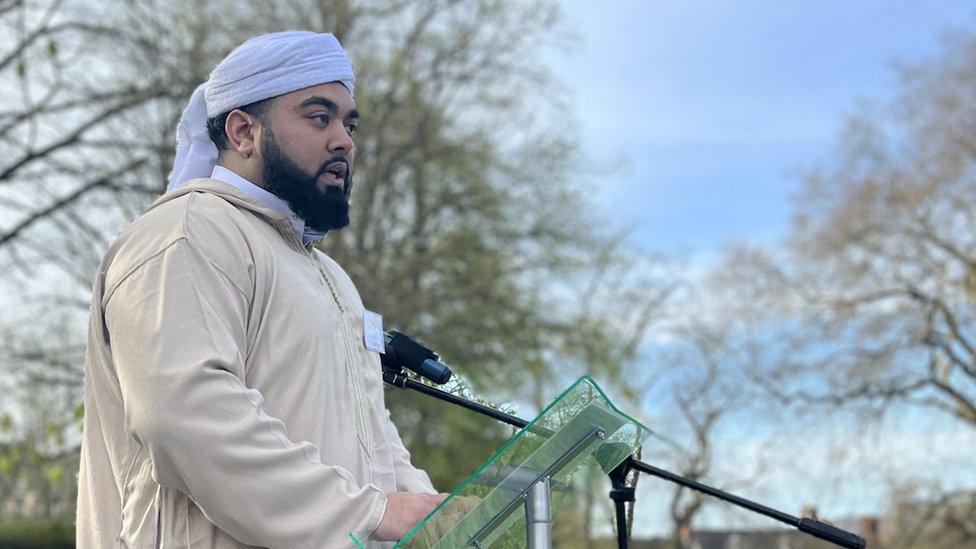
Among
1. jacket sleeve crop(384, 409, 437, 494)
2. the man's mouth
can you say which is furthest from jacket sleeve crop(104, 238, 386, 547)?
jacket sleeve crop(384, 409, 437, 494)

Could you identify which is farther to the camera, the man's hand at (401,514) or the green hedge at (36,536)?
the green hedge at (36,536)

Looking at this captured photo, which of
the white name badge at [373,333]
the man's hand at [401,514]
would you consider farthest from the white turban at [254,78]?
the man's hand at [401,514]

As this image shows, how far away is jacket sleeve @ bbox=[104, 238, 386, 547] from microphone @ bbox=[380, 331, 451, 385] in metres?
0.64

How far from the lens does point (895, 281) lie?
2325 centimetres

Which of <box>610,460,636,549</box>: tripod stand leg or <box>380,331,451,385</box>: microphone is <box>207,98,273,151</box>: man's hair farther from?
<box>610,460,636,549</box>: tripod stand leg

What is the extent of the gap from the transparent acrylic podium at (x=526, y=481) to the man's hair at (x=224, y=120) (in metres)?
1.16

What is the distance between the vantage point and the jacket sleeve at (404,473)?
3094 mm

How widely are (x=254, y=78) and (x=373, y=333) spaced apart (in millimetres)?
721

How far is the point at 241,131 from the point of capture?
9.49 feet

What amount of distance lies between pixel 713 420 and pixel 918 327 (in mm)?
6100

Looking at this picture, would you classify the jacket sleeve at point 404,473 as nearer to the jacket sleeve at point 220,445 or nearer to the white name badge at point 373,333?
the white name badge at point 373,333

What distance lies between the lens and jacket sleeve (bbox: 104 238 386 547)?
88.4 inches

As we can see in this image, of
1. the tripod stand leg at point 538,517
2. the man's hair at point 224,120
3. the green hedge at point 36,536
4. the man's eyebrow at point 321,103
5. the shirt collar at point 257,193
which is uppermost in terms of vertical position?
the green hedge at point 36,536

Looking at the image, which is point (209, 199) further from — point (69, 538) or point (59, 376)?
point (69, 538)
